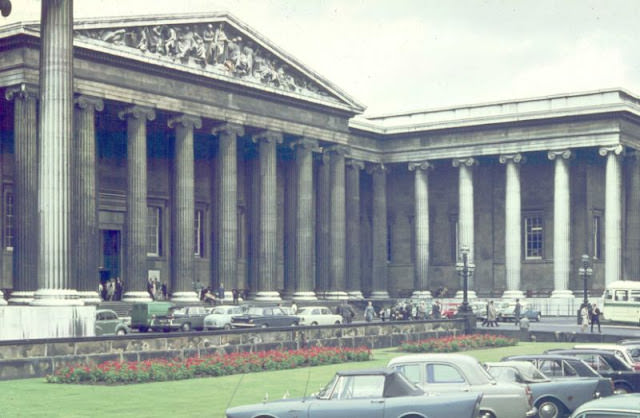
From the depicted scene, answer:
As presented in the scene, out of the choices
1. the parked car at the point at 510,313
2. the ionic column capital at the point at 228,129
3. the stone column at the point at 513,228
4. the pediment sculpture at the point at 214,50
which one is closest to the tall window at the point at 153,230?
the ionic column capital at the point at 228,129

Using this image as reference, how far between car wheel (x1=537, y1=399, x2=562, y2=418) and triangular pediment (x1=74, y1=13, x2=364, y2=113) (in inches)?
1424

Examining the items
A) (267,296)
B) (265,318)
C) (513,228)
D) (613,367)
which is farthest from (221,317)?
(513,228)

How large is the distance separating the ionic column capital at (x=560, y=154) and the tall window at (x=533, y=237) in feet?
22.2

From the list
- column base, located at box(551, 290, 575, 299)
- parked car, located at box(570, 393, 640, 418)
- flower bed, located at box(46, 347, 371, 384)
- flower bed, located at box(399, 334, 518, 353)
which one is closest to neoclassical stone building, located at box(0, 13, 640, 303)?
column base, located at box(551, 290, 575, 299)

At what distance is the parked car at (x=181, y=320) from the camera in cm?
5184

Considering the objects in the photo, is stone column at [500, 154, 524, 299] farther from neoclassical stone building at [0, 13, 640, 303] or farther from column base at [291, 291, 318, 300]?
column base at [291, 291, 318, 300]

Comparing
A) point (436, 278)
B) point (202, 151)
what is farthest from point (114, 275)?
point (436, 278)

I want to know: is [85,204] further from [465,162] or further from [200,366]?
[465,162]

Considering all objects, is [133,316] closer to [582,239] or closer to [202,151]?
[202,151]

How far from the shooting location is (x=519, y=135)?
76.4 metres

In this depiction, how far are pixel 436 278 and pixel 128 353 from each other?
54084 mm

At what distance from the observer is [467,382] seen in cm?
2041

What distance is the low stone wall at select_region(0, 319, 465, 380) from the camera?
100.0 feet

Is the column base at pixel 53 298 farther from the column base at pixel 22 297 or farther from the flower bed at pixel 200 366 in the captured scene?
the column base at pixel 22 297
